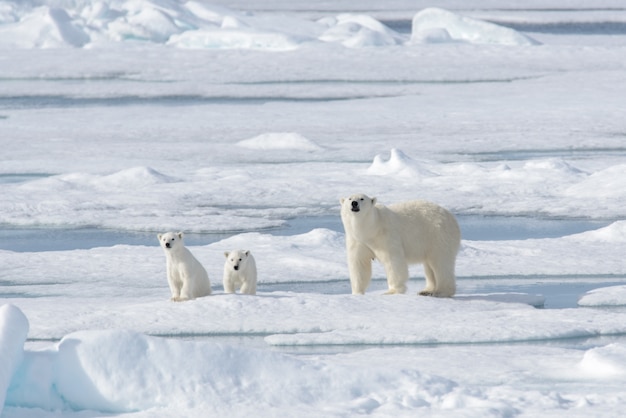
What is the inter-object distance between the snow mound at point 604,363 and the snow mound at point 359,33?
55.2 feet

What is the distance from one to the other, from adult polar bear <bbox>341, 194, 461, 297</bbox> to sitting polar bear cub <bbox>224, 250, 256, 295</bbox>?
457mm

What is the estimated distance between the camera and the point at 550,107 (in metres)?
13.6

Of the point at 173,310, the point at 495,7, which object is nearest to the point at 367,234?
the point at 173,310

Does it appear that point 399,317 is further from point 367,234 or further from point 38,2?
point 38,2

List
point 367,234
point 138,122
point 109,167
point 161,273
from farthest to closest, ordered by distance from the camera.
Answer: point 138,122 → point 109,167 → point 161,273 → point 367,234

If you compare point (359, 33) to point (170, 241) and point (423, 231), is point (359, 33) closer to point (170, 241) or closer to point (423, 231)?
point (423, 231)

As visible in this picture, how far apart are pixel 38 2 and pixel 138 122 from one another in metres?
11.4

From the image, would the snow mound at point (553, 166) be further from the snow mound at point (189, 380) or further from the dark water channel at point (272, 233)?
the snow mound at point (189, 380)

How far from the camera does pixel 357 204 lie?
4.87 metres

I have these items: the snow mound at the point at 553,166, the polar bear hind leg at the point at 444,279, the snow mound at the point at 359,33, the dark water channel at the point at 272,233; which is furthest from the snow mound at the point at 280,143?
the snow mound at the point at 359,33

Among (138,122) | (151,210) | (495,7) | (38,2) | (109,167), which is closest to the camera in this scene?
(151,210)

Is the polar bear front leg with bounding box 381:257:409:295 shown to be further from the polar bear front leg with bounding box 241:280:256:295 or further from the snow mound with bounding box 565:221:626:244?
the snow mound with bounding box 565:221:626:244

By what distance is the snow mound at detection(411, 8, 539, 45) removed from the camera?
20797 millimetres

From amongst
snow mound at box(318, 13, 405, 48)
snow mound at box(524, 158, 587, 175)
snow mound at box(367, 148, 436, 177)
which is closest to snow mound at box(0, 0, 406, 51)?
snow mound at box(318, 13, 405, 48)
